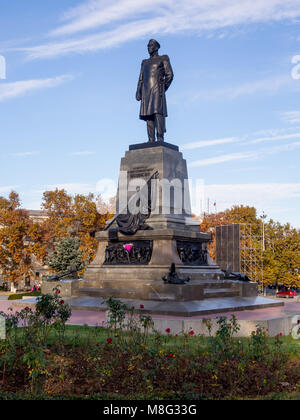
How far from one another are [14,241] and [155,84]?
3177 centimetres

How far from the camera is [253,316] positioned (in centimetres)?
1477

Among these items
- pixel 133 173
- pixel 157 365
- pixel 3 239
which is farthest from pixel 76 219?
pixel 157 365

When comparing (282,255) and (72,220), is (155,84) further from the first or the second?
(282,255)

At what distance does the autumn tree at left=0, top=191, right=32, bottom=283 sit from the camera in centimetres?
4841

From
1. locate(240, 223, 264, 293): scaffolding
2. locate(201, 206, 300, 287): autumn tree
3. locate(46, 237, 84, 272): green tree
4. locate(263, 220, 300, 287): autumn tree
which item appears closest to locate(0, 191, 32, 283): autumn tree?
locate(46, 237, 84, 272): green tree

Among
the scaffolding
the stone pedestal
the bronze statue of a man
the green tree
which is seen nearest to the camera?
the stone pedestal

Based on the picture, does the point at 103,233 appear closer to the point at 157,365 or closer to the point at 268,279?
the point at 157,365

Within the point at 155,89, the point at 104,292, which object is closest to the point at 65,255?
the point at 155,89

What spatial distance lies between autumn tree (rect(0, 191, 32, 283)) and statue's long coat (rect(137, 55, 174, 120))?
30544 millimetres

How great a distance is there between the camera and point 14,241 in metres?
48.6

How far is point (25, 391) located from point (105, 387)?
3.43 feet

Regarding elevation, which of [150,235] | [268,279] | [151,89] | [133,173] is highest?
[151,89]

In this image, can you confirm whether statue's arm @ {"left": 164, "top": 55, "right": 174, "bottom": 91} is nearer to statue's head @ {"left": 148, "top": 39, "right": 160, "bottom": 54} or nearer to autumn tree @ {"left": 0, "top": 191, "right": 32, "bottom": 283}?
statue's head @ {"left": 148, "top": 39, "right": 160, "bottom": 54}
